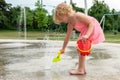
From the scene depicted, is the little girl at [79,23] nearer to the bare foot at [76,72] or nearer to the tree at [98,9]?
the bare foot at [76,72]

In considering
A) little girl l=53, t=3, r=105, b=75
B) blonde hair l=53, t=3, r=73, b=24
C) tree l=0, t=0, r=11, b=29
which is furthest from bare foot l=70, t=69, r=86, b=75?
tree l=0, t=0, r=11, b=29

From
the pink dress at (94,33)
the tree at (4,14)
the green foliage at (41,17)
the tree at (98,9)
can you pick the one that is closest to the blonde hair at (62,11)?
the pink dress at (94,33)

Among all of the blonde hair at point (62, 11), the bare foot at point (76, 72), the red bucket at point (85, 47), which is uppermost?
the blonde hair at point (62, 11)

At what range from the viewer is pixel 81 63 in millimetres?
5297

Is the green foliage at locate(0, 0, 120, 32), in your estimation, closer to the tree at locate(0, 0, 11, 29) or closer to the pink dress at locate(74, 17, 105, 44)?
the tree at locate(0, 0, 11, 29)

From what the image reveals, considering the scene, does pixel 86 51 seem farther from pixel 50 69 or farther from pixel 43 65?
pixel 43 65

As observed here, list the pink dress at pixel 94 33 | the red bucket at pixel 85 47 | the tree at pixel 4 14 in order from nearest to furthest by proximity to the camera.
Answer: the red bucket at pixel 85 47, the pink dress at pixel 94 33, the tree at pixel 4 14

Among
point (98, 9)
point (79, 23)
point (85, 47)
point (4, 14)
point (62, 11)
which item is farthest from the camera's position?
point (4, 14)

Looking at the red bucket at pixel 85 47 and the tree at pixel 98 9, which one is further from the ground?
the tree at pixel 98 9

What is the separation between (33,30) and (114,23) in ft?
37.5

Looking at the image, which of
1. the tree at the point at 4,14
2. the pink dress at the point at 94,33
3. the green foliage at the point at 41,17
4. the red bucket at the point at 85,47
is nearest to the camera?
the red bucket at the point at 85,47

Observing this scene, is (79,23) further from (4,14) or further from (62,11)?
(4,14)

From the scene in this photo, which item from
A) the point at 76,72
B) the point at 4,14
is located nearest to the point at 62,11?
the point at 76,72

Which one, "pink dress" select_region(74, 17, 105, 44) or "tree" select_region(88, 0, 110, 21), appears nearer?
"pink dress" select_region(74, 17, 105, 44)
